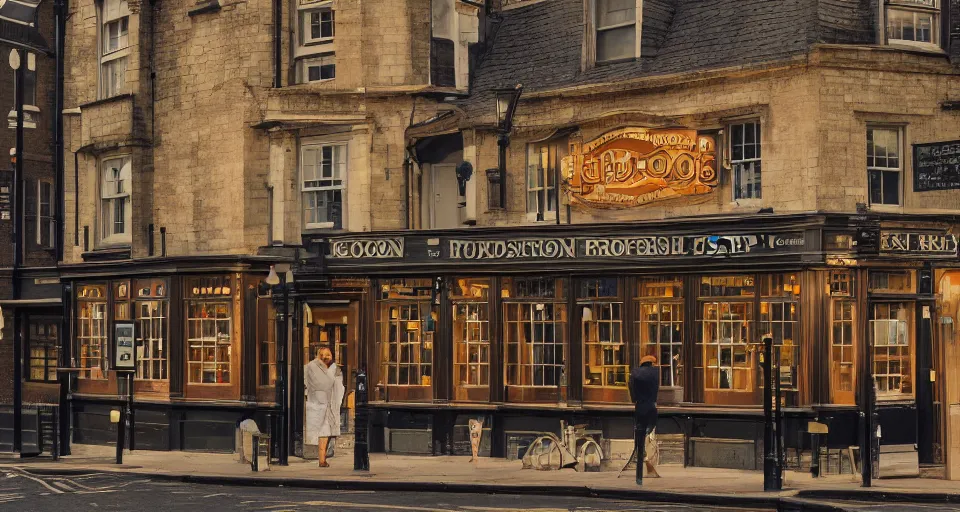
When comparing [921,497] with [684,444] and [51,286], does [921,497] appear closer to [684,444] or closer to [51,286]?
[684,444]

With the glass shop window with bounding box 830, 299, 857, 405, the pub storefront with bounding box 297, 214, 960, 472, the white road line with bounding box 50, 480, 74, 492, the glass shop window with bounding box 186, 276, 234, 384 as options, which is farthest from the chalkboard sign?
the white road line with bounding box 50, 480, 74, 492

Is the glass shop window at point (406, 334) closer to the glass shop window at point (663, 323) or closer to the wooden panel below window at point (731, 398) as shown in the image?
the glass shop window at point (663, 323)

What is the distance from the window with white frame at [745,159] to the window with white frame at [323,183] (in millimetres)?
8169

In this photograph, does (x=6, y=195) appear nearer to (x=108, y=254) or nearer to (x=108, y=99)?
(x=108, y=254)

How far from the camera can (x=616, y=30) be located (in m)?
27.6

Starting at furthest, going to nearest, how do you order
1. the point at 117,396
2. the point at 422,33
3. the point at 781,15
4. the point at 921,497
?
the point at 117,396
the point at 422,33
the point at 781,15
the point at 921,497

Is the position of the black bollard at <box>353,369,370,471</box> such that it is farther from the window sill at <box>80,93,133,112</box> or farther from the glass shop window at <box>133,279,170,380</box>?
the window sill at <box>80,93,133,112</box>

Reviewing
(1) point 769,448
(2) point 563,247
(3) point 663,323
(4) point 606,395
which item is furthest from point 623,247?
(1) point 769,448

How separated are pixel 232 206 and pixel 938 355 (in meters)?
13.9

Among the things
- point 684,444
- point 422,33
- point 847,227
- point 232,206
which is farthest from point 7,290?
point 847,227

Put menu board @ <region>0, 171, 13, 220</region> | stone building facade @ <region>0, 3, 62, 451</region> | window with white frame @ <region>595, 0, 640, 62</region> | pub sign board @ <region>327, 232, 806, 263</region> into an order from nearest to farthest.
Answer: pub sign board @ <region>327, 232, 806, 263</region> → window with white frame @ <region>595, 0, 640, 62</region> → menu board @ <region>0, 171, 13, 220</region> → stone building facade @ <region>0, 3, 62, 451</region>

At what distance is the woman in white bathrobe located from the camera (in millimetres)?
25875

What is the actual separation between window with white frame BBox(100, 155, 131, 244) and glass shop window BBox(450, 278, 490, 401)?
900cm

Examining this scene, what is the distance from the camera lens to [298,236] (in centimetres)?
3034
